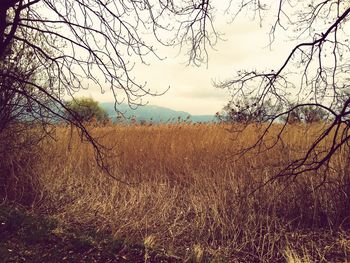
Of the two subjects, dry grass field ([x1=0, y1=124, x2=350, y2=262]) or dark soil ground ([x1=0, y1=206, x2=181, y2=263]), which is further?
dry grass field ([x1=0, y1=124, x2=350, y2=262])

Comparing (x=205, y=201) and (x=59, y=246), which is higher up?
(x=205, y=201)

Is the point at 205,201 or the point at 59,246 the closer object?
the point at 59,246

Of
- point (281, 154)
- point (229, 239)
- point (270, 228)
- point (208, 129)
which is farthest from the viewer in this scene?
point (208, 129)

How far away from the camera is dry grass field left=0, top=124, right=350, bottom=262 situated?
11.2 feet

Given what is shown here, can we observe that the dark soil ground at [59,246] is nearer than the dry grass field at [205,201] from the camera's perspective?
Yes

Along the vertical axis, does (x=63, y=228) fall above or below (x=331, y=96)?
below

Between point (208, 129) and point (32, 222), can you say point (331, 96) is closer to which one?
point (32, 222)

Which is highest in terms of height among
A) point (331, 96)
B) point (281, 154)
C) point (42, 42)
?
point (42, 42)

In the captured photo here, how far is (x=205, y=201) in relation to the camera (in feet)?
14.1

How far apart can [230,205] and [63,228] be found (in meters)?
1.90

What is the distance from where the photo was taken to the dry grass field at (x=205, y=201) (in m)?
3.42

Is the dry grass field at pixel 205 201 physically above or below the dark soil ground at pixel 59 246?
above

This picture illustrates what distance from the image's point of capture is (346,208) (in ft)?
12.6

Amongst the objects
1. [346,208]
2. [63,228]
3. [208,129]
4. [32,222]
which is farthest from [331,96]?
[208,129]
